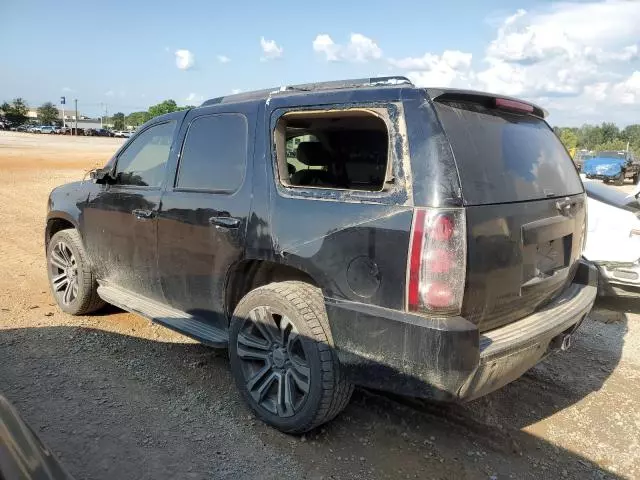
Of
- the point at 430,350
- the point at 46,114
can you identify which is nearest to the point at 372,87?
the point at 430,350

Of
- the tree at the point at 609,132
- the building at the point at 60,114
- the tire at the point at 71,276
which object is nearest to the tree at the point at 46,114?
the building at the point at 60,114

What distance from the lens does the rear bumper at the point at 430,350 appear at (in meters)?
2.62

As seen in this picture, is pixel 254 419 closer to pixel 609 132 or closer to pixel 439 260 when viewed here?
pixel 439 260

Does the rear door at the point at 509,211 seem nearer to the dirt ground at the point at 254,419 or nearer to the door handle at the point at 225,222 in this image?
the dirt ground at the point at 254,419

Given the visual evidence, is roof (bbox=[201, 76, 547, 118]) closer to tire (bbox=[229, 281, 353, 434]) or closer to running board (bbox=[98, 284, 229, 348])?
tire (bbox=[229, 281, 353, 434])

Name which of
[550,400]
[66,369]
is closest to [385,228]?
[550,400]

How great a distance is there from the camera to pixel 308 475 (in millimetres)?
2961

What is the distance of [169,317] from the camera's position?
4.00 meters

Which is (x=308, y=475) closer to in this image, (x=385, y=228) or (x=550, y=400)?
(x=385, y=228)

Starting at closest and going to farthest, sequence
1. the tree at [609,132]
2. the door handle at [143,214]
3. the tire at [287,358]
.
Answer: the tire at [287,358]
the door handle at [143,214]
the tree at [609,132]

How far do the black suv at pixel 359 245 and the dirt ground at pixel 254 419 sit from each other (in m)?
0.31

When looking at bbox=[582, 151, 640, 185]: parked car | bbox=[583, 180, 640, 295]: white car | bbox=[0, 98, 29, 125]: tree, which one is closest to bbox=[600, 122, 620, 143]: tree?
bbox=[582, 151, 640, 185]: parked car

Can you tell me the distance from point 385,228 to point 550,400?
2.19 meters

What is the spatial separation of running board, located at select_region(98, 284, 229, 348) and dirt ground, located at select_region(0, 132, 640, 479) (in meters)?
0.40
